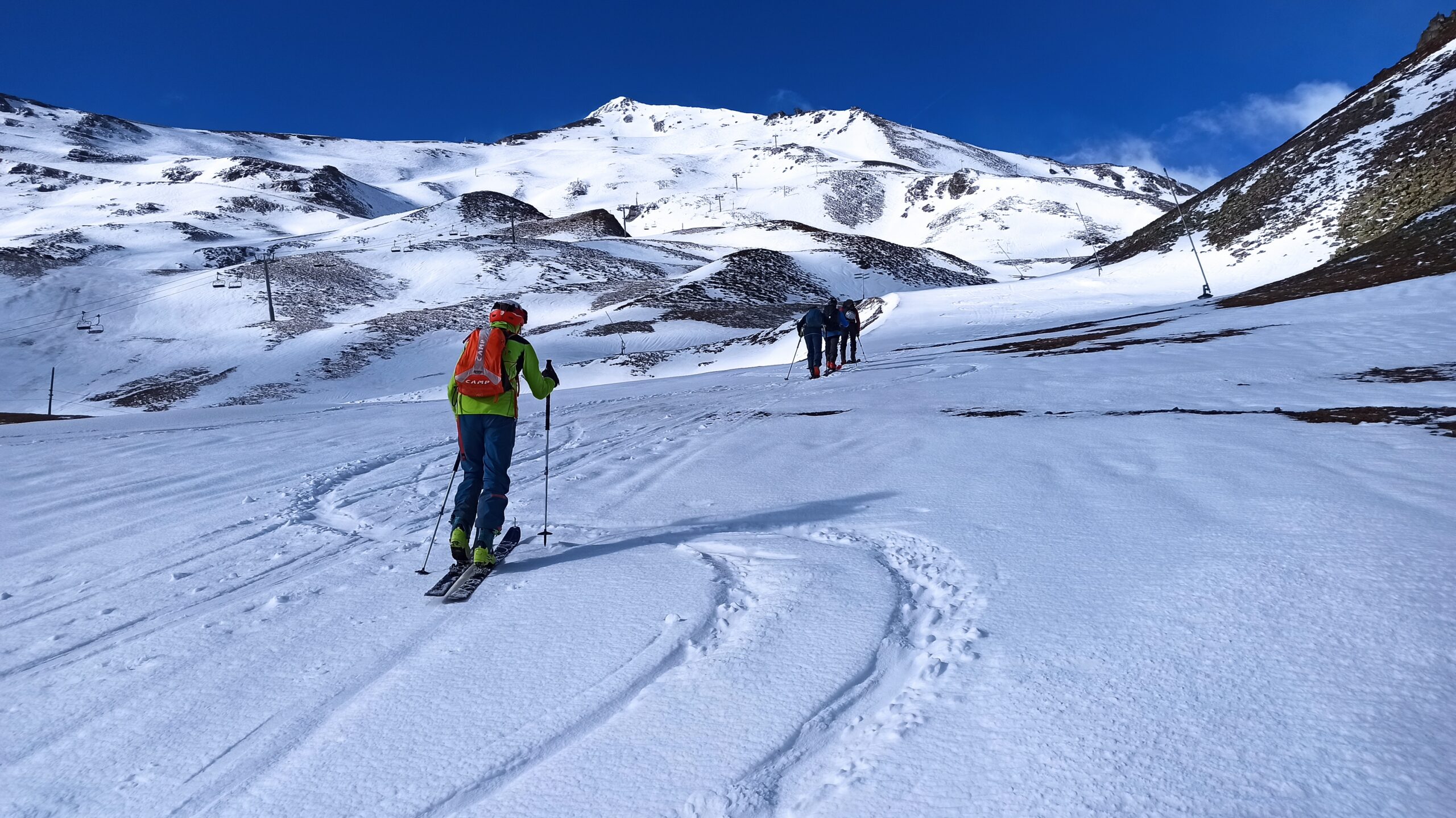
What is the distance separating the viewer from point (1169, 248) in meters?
46.3

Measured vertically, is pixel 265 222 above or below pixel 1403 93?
above

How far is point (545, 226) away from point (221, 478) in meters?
92.9

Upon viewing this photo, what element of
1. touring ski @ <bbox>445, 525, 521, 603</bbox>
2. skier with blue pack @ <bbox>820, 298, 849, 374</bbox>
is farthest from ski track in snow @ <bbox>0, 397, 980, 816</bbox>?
skier with blue pack @ <bbox>820, 298, 849, 374</bbox>

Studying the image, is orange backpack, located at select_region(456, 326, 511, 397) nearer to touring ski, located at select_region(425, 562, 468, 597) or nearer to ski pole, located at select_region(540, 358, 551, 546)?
ski pole, located at select_region(540, 358, 551, 546)

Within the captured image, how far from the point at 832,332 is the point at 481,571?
14421 mm

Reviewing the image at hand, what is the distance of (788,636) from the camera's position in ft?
11.7

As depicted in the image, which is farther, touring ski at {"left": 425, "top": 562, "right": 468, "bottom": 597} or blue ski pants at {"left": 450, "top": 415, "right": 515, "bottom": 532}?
blue ski pants at {"left": 450, "top": 415, "right": 515, "bottom": 532}

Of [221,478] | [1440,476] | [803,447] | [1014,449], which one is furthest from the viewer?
[803,447]

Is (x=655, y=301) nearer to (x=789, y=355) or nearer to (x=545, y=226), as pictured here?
(x=789, y=355)

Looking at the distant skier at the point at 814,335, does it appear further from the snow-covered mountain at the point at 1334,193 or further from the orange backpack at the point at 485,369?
the snow-covered mountain at the point at 1334,193

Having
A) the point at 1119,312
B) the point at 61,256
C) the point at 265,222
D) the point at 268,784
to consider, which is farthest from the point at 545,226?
the point at 268,784

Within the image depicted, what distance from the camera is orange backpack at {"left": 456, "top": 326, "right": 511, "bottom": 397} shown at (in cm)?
529

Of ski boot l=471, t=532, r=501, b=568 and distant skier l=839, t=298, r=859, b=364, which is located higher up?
distant skier l=839, t=298, r=859, b=364

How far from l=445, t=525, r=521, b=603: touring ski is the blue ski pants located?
0.61ft
